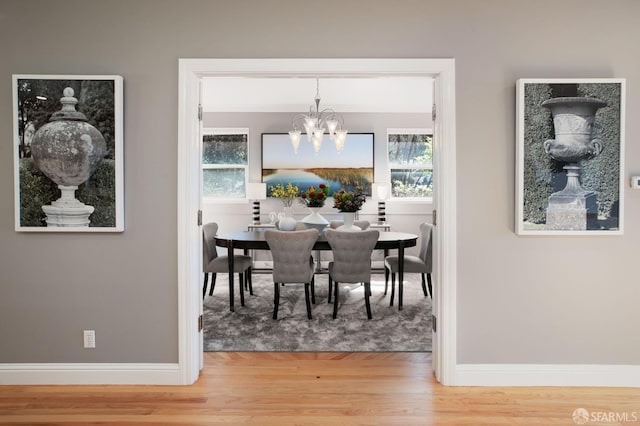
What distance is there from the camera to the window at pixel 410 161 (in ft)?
20.8

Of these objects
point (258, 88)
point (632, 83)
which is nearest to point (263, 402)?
point (632, 83)

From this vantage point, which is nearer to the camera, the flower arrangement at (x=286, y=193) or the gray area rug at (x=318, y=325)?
the gray area rug at (x=318, y=325)

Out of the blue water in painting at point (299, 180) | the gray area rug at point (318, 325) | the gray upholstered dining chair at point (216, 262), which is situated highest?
the blue water in painting at point (299, 180)

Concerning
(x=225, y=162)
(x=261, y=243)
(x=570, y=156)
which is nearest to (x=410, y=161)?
(x=225, y=162)

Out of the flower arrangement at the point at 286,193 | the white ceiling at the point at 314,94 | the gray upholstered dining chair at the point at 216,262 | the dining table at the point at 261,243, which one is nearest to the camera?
the dining table at the point at 261,243

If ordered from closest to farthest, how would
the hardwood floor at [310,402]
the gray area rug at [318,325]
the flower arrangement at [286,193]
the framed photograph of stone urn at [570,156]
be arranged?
the hardwood floor at [310,402], the framed photograph of stone urn at [570,156], the gray area rug at [318,325], the flower arrangement at [286,193]

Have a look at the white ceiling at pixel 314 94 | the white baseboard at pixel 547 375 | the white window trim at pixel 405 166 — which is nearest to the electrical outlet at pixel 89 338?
the white baseboard at pixel 547 375

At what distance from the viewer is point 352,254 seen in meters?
3.65

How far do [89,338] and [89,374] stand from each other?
0.22 metres

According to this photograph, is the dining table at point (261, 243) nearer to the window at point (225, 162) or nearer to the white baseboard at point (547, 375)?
the white baseboard at point (547, 375)

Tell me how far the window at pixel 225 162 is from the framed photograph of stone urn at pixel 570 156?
4621 mm

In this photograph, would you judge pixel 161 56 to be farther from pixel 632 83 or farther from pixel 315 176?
pixel 315 176

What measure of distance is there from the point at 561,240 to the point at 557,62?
1.10m

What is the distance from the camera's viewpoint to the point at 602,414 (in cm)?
215
